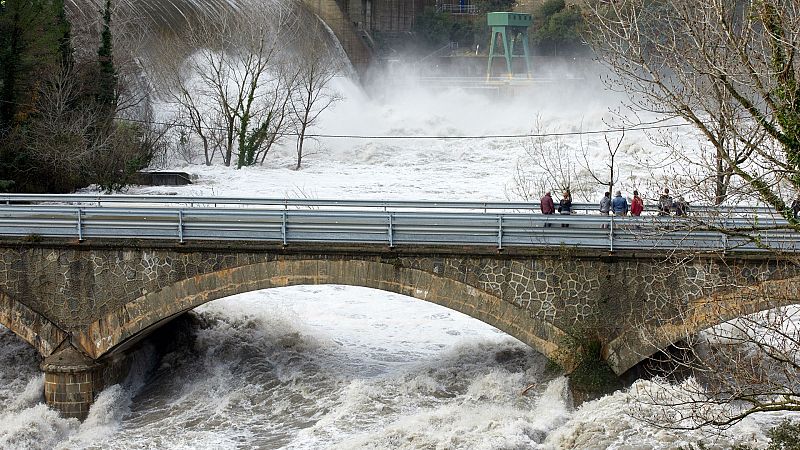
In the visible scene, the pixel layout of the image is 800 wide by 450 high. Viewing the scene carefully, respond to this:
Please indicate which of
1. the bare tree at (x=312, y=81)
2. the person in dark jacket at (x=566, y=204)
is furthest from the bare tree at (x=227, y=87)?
the person in dark jacket at (x=566, y=204)

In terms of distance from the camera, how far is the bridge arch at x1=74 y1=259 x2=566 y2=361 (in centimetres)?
2070

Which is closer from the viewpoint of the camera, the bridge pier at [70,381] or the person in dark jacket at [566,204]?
the person in dark jacket at [566,204]

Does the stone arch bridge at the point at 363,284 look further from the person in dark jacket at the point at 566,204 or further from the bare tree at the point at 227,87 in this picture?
the bare tree at the point at 227,87

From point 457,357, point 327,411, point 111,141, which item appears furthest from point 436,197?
point 327,411

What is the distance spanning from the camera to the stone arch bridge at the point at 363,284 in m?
20.0

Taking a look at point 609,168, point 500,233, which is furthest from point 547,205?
point 609,168

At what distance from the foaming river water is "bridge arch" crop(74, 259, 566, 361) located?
135 centimetres

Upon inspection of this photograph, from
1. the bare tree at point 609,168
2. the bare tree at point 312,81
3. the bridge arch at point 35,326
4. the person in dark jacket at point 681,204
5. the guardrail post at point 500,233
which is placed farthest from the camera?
the bare tree at point 312,81

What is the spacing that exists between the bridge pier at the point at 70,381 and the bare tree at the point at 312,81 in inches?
1107

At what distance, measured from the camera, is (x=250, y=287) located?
69.8ft

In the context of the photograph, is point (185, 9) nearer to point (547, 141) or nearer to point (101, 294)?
point (547, 141)

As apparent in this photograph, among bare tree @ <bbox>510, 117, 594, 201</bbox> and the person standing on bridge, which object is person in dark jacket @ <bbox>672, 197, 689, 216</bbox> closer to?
the person standing on bridge

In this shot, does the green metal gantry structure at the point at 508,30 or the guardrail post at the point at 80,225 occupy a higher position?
the green metal gantry structure at the point at 508,30

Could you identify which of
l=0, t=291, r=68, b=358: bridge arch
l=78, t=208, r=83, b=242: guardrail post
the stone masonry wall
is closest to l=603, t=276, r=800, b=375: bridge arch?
the stone masonry wall
